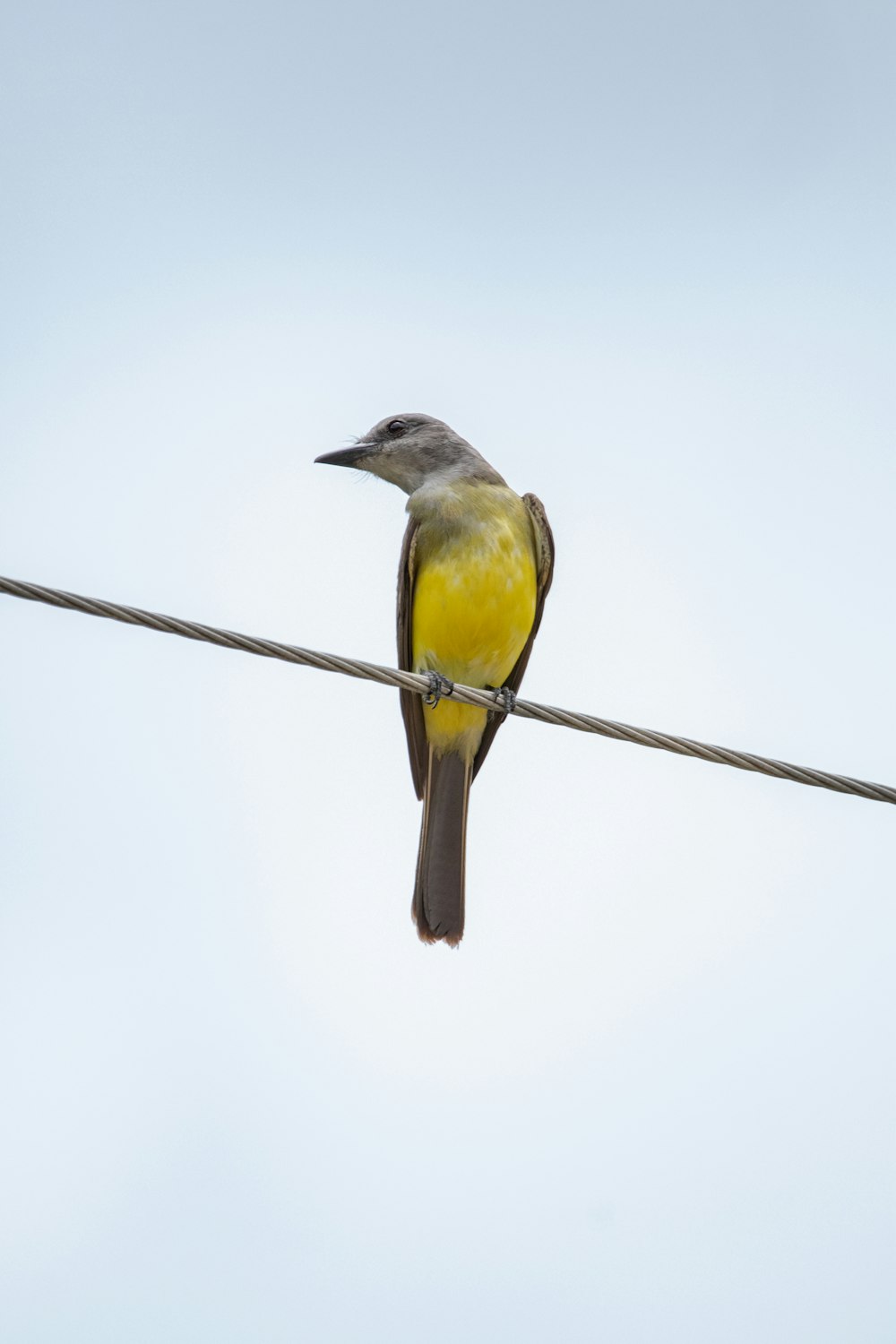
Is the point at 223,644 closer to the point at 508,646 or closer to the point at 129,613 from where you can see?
the point at 129,613

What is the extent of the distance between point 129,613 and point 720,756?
1857 mm

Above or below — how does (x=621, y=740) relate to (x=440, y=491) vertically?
below

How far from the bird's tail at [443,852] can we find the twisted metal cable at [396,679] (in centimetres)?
252

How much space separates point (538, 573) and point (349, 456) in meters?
1.38

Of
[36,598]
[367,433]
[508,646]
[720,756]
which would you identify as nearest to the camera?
[36,598]

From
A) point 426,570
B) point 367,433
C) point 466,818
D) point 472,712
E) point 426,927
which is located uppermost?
point 367,433

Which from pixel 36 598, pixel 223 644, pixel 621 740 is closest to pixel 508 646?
pixel 621 740

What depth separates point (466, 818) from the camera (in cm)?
805

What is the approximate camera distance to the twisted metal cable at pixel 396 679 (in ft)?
14.2

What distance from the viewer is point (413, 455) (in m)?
8.37

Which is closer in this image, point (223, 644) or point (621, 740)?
point (223, 644)

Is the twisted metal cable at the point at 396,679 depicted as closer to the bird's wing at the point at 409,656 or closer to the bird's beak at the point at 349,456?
the bird's wing at the point at 409,656

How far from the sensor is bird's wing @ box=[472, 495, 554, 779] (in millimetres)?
7828

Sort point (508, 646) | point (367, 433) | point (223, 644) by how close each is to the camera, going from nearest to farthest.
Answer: point (223, 644) < point (508, 646) < point (367, 433)
